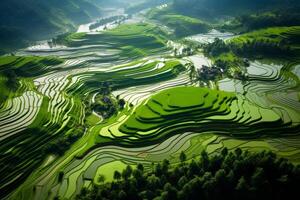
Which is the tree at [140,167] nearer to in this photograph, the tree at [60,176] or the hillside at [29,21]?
the tree at [60,176]

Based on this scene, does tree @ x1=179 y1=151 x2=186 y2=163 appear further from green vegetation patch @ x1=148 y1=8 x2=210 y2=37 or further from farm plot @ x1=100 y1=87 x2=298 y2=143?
green vegetation patch @ x1=148 y1=8 x2=210 y2=37

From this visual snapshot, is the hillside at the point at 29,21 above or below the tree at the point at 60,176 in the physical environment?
above

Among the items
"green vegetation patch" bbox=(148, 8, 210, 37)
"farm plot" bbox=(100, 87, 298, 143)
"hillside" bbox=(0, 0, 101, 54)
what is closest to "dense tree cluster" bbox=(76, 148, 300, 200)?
"farm plot" bbox=(100, 87, 298, 143)

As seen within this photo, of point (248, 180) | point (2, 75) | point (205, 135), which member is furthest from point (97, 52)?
point (248, 180)

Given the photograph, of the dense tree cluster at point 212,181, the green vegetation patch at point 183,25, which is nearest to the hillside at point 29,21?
the green vegetation patch at point 183,25

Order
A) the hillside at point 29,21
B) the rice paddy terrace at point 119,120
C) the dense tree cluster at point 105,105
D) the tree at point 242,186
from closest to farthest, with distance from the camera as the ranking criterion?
the tree at point 242,186 < the rice paddy terrace at point 119,120 < the dense tree cluster at point 105,105 < the hillside at point 29,21

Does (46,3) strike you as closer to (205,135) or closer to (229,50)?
(229,50)

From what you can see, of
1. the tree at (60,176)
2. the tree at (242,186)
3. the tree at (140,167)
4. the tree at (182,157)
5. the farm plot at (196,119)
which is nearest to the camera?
the tree at (242,186)
